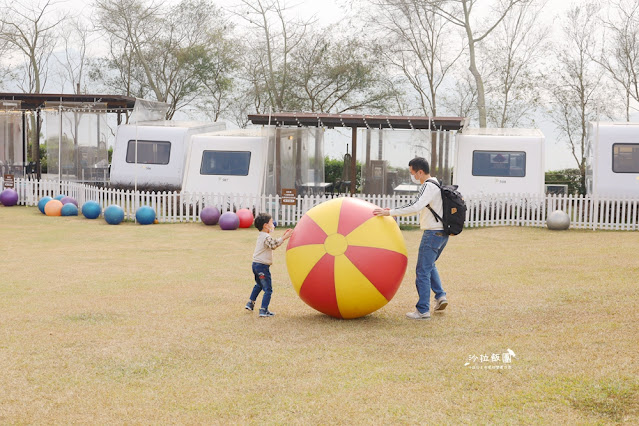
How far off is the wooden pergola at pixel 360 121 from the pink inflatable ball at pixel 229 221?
284 cm

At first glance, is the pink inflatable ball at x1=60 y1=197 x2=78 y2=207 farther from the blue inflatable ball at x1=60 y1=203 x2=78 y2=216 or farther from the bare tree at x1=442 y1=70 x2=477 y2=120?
the bare tree at x1=442 y1=70 x2=477 y2=120

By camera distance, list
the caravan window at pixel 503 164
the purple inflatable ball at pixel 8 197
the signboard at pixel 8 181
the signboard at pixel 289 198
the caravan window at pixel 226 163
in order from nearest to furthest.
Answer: the signboard at pixel 289 198 < the caravan window at pixel 503 164 < the caravan window at pixel 226 163 < the purple inflatable ball at pixel 8 197 < the signboard at pixel 8 181

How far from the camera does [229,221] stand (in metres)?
17.5

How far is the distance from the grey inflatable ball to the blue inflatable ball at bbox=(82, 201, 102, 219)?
1143 centimetres

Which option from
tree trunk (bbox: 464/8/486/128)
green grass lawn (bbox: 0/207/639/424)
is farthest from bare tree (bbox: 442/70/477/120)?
green grass lawn (bbox: 0/207/639/424)

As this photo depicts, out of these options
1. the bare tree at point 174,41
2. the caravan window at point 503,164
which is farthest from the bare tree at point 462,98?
the caravan window at point 503,164

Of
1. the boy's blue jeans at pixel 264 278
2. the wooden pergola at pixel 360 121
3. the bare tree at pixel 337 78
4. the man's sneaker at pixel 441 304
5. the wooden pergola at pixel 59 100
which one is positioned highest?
the bare tree at pixel 337 78

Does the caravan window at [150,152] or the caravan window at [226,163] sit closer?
the caravan window at [226,163]

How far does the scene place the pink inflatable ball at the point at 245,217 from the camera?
17.8 metres

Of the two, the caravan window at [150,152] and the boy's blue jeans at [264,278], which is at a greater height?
the caravan window at [150,152]

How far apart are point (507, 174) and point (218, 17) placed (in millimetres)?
21903

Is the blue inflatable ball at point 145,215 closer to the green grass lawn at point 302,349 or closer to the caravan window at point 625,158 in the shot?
the green grass lawn at point 302,349

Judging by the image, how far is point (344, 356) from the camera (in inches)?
258

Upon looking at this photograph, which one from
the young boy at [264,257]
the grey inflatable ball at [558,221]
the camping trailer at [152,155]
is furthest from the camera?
the camping trailer at [152,155]
